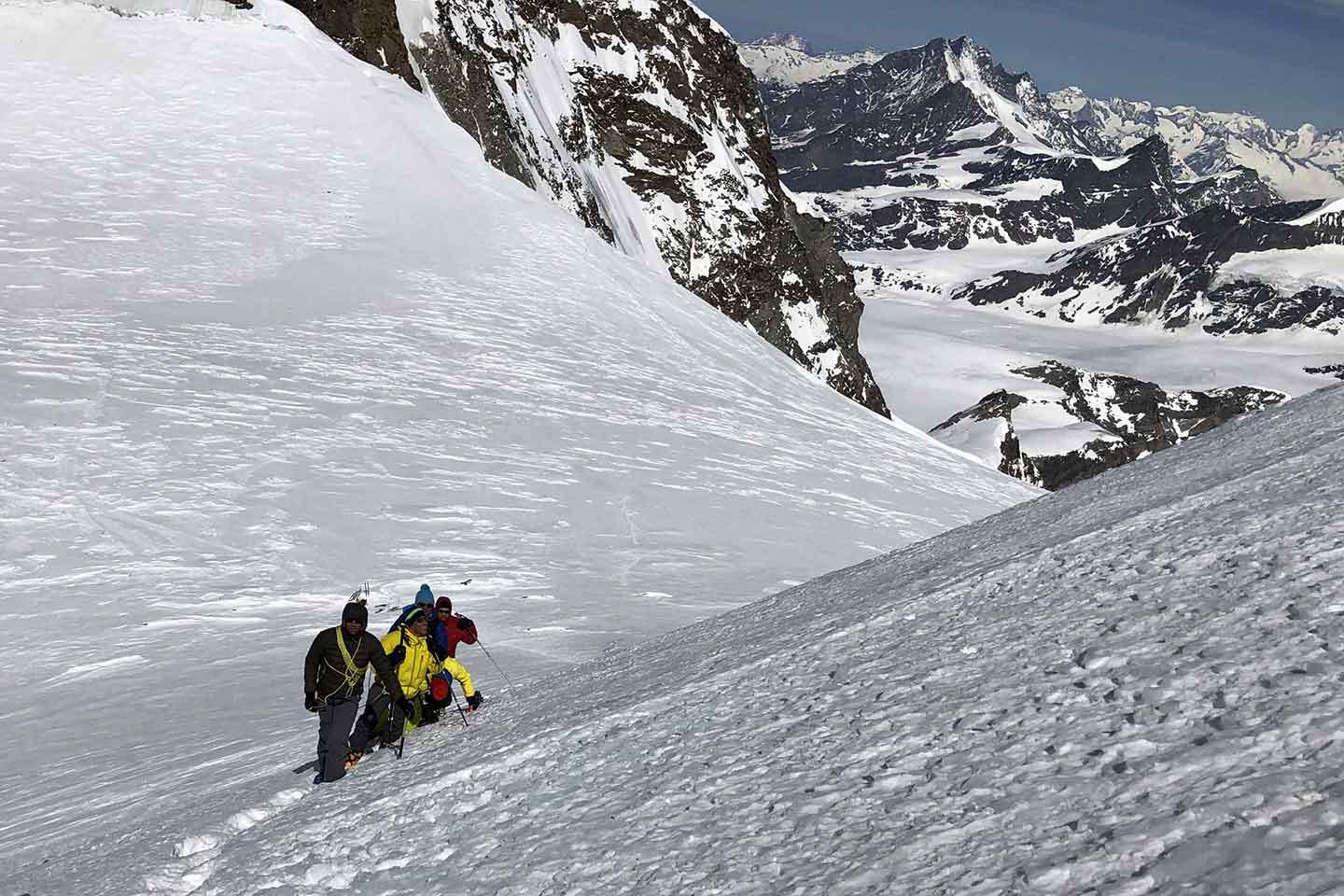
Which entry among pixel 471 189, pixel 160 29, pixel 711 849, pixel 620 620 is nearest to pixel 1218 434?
pixel 620 620

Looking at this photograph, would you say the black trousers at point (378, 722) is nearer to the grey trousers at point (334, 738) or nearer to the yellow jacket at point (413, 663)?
the yellow jacket at point (413, 663)

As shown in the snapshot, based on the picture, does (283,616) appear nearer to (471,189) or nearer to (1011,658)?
(1011,658)

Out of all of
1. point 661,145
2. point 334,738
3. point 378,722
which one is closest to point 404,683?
point 378,722

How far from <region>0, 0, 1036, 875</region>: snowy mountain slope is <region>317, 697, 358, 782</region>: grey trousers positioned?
1.59ft

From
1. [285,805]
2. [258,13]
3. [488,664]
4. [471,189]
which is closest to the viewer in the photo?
[285,805]

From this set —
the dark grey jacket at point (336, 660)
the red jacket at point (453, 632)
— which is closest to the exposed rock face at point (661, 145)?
the red jacket at point (453, 632)

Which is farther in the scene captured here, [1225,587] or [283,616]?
[283,616]

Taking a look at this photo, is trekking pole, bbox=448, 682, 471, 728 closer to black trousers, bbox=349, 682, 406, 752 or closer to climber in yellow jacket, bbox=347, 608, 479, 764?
climber in yellow jacket, bbox=347, 608, 479, 764

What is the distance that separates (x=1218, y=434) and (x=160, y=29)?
36861 millimetres

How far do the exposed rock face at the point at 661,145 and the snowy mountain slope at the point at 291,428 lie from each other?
20.1 meters

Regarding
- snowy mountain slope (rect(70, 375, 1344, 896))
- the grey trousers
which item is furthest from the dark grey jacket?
snowy mountain slope (rect(70, 375, 1344, 896))

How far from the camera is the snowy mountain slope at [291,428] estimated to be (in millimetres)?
10492

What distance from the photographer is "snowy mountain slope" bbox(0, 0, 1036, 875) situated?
1049cm

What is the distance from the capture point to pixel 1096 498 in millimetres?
10148
